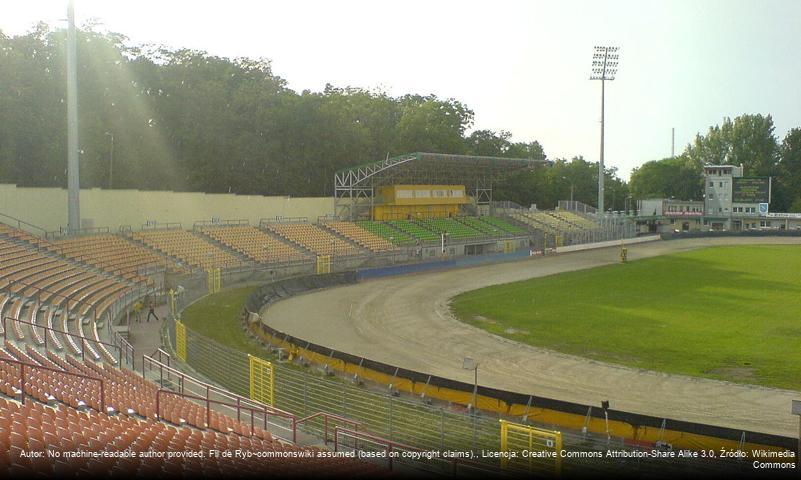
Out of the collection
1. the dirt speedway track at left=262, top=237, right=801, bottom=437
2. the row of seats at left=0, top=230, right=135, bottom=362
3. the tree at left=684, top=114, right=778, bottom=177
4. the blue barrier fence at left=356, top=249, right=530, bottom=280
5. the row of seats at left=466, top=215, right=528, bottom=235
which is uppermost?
the tree at left=684, top=114, right=778, bottom=177

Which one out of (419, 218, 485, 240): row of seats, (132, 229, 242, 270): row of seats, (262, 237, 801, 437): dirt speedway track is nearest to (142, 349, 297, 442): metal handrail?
(262, 237, 801, 437): dirt speedway track

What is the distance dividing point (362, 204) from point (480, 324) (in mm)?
32907

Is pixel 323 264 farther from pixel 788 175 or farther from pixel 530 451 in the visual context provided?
pixel 788 175

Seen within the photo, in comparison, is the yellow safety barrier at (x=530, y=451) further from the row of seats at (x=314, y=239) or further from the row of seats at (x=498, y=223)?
the row of seats at (x=498, y=223)

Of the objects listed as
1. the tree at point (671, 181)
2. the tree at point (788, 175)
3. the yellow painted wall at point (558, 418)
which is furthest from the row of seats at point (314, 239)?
the tree at point (788, 175)

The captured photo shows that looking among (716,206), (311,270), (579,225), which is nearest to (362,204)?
(311,270)

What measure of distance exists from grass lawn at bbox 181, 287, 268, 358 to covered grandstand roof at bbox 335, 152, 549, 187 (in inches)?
882

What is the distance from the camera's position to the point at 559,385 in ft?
66.1

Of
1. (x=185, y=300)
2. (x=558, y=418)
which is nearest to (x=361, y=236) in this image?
(x=185, y=300)

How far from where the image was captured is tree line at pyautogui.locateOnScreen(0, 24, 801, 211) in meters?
43.4

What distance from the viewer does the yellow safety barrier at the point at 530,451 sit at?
458 inches

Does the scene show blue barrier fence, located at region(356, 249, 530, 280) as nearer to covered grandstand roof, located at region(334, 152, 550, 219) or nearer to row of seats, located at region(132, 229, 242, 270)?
row of seats, located at region(132, 229, 242, 270)

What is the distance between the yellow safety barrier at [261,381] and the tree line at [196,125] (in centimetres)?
3037

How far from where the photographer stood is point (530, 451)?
11859 mm
